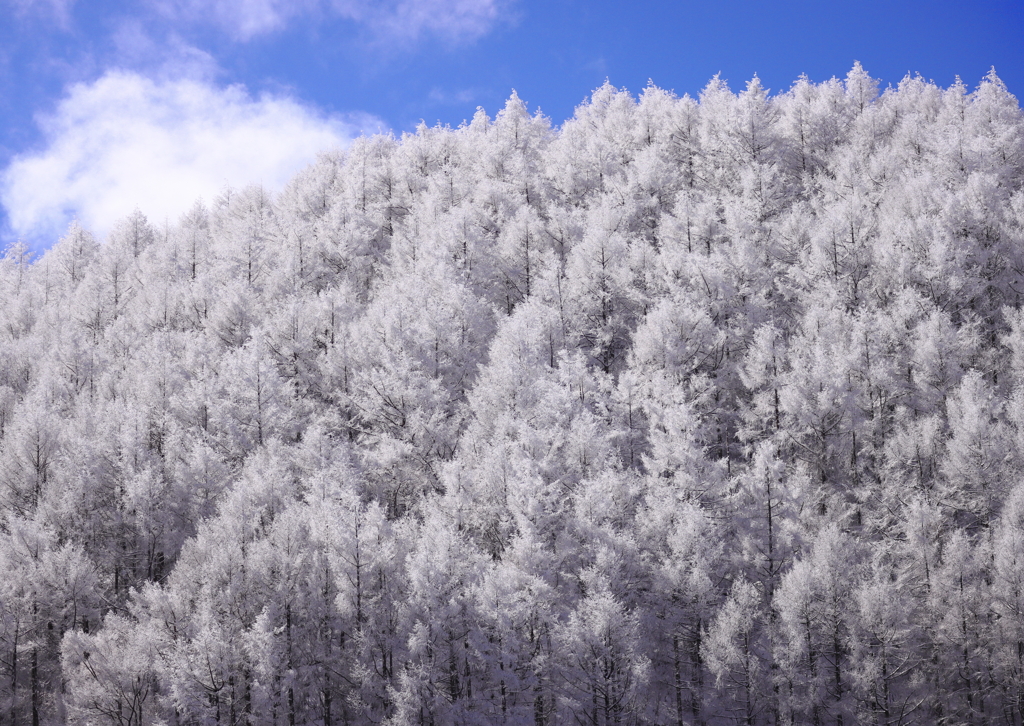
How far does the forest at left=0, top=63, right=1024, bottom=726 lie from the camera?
27.1 meters

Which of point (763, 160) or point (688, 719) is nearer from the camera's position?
point (688, 719)

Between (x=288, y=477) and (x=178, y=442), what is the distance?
23.3 ft

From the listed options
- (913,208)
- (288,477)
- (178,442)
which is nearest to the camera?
(288,477)

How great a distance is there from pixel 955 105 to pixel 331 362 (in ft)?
187

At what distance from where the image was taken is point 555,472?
31.5 meters

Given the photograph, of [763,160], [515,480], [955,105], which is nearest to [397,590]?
[515,480]

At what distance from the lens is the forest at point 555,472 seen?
27078mm

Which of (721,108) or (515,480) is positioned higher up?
(721,108)

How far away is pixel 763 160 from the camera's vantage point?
56.4 m

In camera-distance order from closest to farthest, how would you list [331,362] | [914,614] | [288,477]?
[914,614]
[288,477]
[331,362]

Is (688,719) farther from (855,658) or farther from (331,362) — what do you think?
(331,362)

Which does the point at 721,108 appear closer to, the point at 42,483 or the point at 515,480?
the point at 515,480

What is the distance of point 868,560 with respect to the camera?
2936 cm

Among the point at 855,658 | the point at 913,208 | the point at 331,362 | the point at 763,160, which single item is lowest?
the point at 855,658
